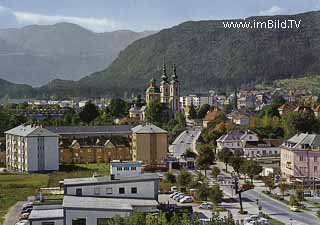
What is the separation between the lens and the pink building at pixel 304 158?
1972 centimetres

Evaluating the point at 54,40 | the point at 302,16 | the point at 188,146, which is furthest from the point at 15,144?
the point at 54,40

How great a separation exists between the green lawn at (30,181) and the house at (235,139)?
16.9ft

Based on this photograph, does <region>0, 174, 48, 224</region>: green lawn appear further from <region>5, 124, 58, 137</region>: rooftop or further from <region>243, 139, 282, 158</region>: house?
<region>243, 139, 282, 158</region>: house

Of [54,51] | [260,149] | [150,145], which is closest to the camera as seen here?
[150,145]

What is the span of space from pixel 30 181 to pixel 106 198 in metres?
8.87

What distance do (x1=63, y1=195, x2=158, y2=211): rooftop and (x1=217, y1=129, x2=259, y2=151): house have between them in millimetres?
15403

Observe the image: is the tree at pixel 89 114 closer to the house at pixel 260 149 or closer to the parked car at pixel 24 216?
the house at pixel 260 149

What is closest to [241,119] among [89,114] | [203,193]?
[89,114]

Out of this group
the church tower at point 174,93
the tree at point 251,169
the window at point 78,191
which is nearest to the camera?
the window at point 78,191

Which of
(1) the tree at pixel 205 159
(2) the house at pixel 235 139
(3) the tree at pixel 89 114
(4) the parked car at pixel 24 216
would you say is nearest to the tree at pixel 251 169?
(1) the tree at pixel 205 159

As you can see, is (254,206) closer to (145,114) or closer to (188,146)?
(188,146)

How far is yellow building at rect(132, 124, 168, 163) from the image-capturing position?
84.4 feet

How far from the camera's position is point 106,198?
12.3 metres

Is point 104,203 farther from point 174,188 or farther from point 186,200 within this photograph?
point 174,188
